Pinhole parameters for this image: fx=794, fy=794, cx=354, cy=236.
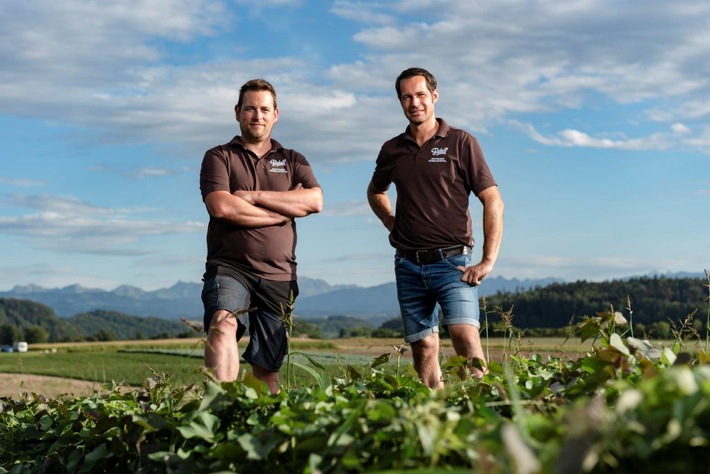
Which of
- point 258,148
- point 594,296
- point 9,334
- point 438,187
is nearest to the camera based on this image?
point 438,187

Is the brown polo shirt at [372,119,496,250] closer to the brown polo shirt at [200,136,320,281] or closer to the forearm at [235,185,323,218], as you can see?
the forearm at [235,185,323,218]

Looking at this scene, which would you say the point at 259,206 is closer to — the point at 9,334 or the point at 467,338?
the point at 467,338

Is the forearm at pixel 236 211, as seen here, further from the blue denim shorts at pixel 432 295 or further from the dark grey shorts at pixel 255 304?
the blue denim shorts at pixel 432 295

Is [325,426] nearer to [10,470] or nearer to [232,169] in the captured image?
[10,470]

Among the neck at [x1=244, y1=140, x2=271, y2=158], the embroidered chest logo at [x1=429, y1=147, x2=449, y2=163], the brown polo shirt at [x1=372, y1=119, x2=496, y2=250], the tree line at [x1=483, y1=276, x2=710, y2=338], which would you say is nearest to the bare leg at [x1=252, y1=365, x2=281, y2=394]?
the brown polo shirt at [x1=372, y1=119, x2=496, y2=250]

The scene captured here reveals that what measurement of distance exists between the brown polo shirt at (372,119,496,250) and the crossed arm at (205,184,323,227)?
768 mm

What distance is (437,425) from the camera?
6.18ft

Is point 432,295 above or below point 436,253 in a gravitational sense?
below

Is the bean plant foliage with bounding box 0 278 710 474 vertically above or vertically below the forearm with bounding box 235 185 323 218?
below

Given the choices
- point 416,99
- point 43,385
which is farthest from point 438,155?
point 43,385

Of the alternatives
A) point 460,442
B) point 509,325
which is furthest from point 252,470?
point 509,325

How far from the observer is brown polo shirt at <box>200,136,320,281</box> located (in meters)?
6.15

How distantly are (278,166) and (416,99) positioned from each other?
1.25 metres

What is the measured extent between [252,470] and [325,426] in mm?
336
